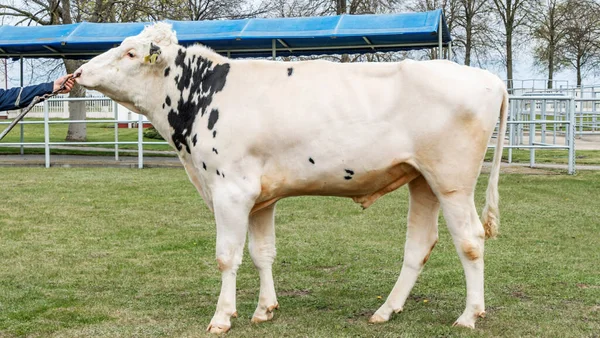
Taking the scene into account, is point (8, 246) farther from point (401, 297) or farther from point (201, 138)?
point (401, 297)

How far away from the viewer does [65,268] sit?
7.17m

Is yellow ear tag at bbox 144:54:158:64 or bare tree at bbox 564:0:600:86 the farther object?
bare tree at bbox 564:0:600:86

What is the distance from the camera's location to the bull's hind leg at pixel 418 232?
5.70 meters

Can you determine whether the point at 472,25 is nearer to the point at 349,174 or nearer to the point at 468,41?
the point at 468,41

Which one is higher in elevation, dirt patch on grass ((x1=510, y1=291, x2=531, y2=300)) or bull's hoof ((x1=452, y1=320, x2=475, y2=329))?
bull's hoof ((x1=452, y1=320, x2=475, y2=329))

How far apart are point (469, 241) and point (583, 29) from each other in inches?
1505

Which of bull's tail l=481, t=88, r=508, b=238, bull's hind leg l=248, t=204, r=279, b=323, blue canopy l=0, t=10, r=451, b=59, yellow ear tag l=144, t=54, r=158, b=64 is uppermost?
blue canopy l=0, t=10, r=451, b=59

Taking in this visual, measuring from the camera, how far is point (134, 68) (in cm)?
563

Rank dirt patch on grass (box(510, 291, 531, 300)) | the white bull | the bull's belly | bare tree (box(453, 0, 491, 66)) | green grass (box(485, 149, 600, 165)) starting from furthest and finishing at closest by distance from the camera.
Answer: bare tree (box(453, 0, 491, 66)) < green grass (box(485, 149, 600, 165)) < dirt patch on grass (box(510, 291, 531, 300)) < the bull's belly < the white bull

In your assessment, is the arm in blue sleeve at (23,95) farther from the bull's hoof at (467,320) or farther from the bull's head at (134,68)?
the bull's hoof at (467,320)

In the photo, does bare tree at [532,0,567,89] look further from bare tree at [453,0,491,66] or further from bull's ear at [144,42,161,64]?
bull's ear at [144,42,161,64]

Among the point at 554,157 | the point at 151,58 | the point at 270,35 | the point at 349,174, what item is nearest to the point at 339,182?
the point at 349,174

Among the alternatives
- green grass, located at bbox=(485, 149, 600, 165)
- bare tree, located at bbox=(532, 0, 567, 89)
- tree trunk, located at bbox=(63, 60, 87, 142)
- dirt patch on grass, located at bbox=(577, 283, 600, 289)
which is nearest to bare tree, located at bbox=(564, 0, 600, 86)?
bare tree, located at bbox=(532, 0, 567, 89)

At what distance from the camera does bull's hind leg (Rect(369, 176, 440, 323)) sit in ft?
18.7
